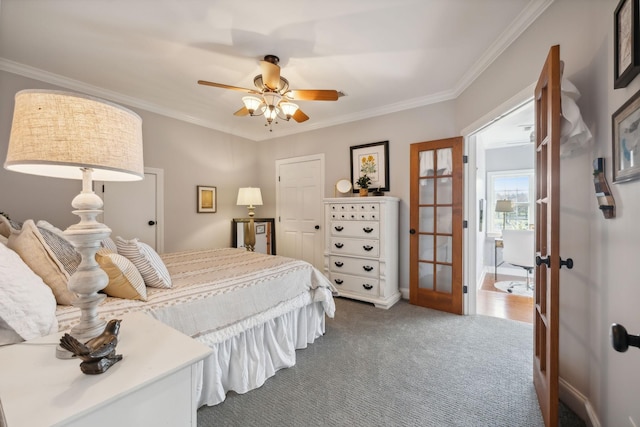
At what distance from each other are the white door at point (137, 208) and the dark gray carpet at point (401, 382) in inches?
100

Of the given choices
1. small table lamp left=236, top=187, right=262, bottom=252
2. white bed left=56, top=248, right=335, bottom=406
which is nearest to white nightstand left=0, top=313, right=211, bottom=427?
white bed left=56, top=248, right=335, bottom=406

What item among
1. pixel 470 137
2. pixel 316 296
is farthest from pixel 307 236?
pixel 470 137

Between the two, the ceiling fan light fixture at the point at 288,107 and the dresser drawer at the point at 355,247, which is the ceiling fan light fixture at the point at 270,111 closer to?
the ceiling fan light fixture at the point at 288,107

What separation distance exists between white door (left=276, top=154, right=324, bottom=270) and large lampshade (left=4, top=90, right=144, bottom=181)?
338cm

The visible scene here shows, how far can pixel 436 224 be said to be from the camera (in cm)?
316

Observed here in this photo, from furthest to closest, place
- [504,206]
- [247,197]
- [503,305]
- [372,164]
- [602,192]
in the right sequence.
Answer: [504,206]
[247,197]
[372,164]
[503,305]
[602,192]

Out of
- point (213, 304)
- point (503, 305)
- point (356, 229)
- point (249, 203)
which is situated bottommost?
point (503, 305)

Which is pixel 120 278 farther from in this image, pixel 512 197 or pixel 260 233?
pixel 512 197

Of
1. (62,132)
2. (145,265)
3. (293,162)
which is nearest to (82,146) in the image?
(62,132)

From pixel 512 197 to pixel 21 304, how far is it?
626cm

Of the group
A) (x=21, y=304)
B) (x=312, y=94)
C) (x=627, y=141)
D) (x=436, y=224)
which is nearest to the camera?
(x=21, y=304)

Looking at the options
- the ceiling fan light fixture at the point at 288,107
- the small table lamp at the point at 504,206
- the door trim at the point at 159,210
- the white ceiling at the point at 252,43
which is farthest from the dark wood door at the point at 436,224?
the door trim at the point at 159,210

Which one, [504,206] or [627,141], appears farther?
[504,206]

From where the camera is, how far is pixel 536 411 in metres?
1.55
